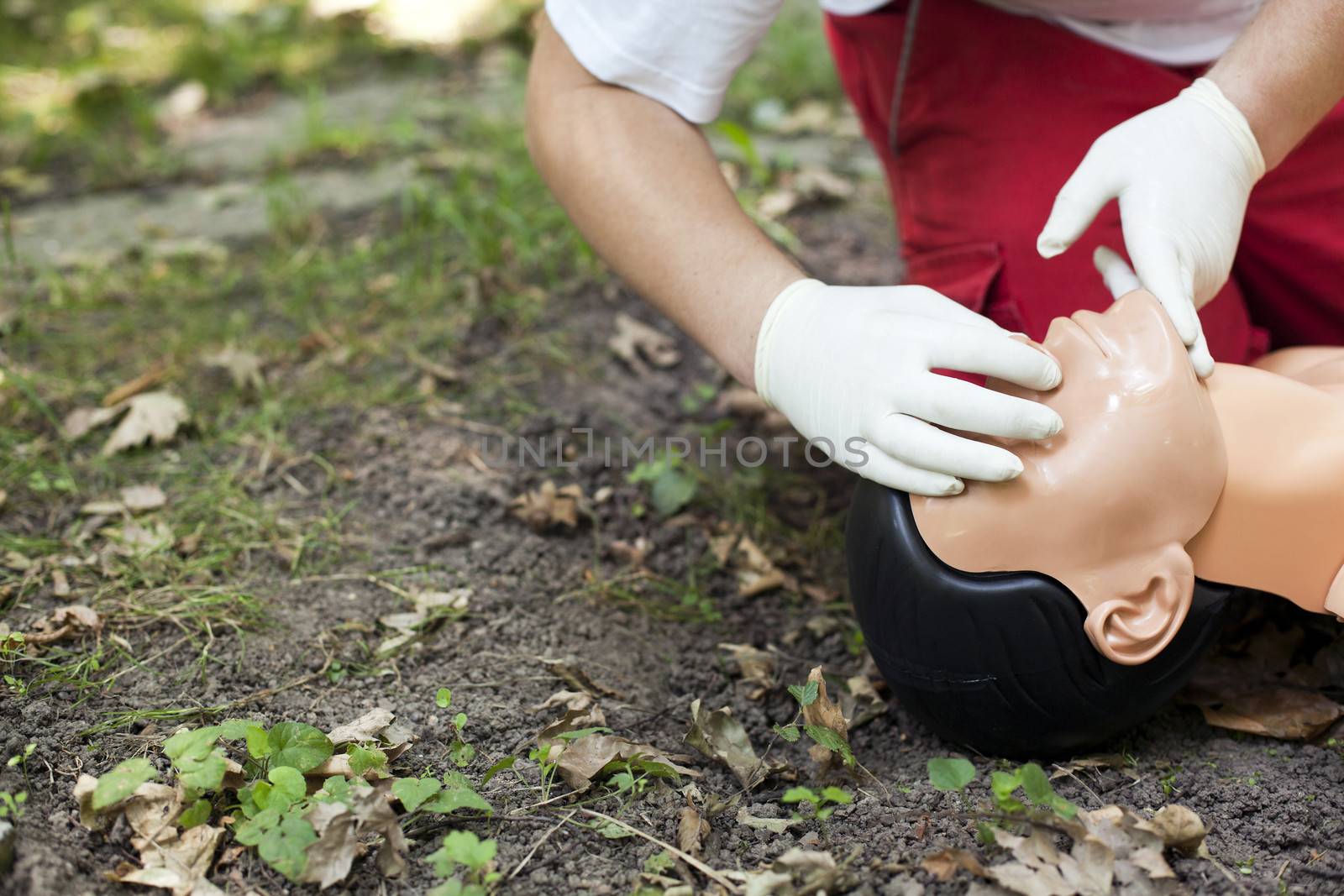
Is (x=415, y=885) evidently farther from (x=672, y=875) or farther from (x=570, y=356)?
(x=570, y=356)

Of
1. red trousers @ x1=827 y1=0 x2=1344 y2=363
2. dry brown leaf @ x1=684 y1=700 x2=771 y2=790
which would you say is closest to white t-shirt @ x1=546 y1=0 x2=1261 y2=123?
red trousers @ x1=827 y1=0 x2=1344 y2=363

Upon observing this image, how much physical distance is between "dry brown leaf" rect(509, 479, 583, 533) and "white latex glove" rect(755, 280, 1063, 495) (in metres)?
Result: 0.46

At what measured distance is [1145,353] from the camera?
1.32 m

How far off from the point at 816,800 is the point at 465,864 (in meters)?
0.41

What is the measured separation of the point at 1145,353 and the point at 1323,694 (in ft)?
2.07

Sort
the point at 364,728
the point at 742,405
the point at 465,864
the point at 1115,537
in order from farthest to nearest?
the point at 742,405 < the point at 364,728 < the point at 1115,537 < the point at 465,864

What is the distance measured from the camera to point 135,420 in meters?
2.01

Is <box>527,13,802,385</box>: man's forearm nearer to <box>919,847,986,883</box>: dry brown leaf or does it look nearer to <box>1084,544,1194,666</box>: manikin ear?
<box>1084,544,1194,666</box>: manikin ear

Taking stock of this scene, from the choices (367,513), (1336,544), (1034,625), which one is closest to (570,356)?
(367,513)

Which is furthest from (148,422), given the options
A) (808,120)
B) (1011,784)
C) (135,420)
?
(808,120)

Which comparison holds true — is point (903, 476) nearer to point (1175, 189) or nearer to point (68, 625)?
point (1175, 189)

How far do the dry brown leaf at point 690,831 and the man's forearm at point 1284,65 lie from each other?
1.21 metres

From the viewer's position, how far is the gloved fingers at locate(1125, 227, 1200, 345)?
1378mm

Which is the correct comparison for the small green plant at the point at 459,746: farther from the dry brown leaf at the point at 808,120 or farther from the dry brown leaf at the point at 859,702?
the dry brown leaf at the point at 808,120
